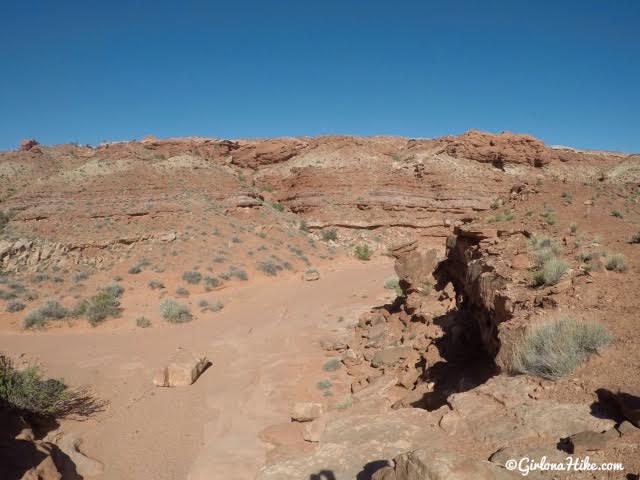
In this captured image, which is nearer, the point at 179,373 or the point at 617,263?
the point at 617,263

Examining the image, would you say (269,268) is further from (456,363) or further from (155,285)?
(456,363)

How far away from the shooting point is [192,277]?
19.4 metres

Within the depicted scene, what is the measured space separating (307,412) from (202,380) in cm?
316

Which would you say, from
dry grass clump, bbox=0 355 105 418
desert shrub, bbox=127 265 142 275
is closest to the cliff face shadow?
dry grass clump, bbox=0 355 105 418

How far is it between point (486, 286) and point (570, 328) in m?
2.59

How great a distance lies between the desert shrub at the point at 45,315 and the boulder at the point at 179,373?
710cm

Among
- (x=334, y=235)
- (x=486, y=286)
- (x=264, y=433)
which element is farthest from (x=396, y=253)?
(x=334, y=235)

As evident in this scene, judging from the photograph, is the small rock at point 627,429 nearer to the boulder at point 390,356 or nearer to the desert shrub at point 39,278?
the boulder at point 390,356

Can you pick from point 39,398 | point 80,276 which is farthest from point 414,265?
point 80,276

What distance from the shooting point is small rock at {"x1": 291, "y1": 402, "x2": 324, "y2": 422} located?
7199 mm

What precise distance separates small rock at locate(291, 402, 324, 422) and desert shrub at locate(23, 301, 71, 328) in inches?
418

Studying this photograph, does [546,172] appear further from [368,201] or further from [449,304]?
[449,304]

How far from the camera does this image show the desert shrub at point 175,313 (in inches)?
561

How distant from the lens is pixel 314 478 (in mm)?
4230
